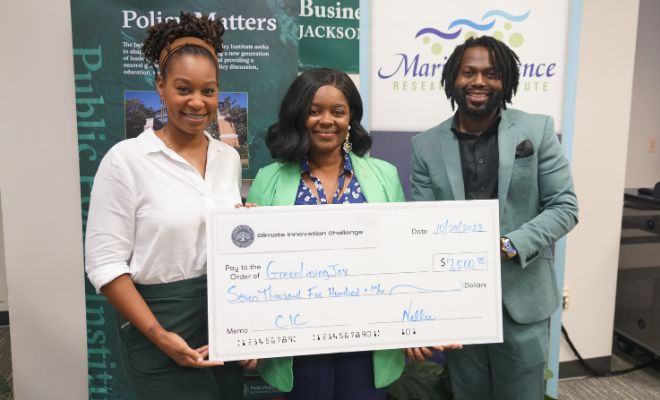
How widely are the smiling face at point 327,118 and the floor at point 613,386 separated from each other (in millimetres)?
2230

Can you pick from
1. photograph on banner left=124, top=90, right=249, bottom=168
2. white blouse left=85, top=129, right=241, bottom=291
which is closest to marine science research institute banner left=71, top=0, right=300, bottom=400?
photograph on banner left=124, top=90, right=249, bottom=168

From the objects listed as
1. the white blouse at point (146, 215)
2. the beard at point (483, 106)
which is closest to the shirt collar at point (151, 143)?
the white blouse at point (146, 215)

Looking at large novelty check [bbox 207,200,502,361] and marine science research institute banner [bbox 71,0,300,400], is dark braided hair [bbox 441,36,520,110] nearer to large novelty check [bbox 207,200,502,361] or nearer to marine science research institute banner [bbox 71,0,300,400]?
large novelty check [bbox 207,200,502,361]

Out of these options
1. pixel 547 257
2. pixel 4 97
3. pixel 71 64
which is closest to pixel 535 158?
pixel 547 257

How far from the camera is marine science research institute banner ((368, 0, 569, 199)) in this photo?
2.10 m

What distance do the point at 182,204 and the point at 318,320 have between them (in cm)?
51

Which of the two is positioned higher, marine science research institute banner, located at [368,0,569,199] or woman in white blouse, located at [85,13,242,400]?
marine science research institute banner, located at [368,0,569,199]

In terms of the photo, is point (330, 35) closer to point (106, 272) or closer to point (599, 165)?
point (106, 272)

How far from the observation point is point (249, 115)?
2.13 m

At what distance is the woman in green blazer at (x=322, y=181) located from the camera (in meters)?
1.44

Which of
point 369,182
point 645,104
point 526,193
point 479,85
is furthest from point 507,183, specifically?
point 645,104

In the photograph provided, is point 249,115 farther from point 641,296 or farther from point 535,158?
point 641,296

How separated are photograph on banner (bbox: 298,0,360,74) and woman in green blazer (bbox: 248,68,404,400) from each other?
2.31 feet

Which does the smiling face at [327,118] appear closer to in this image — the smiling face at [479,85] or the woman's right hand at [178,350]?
the smiling face at [479,85]
